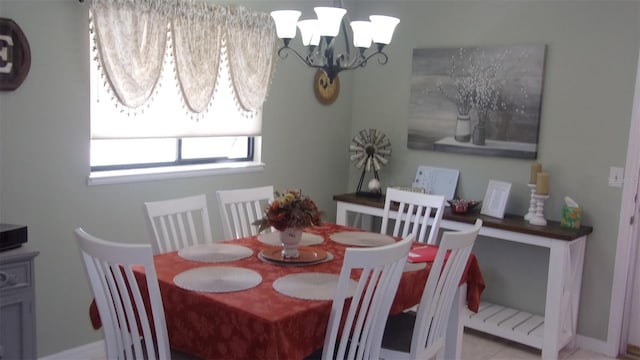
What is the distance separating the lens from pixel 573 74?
3.64m

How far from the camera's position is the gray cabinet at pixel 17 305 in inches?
89.6

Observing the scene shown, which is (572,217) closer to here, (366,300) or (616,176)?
(616,176)

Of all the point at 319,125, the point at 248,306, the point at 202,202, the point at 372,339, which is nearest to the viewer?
the point at 248,306

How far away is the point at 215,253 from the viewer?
8.70 feet

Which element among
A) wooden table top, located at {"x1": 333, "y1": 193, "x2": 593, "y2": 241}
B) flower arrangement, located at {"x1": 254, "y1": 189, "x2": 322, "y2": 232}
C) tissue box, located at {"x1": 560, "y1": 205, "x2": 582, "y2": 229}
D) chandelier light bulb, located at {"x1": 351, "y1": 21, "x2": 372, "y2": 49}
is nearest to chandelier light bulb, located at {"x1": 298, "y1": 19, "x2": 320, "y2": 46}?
chandelier light bulb, located at {"x1": 351, "y1": 21, "x2": 372, "y2": 49}

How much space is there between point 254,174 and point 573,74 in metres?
2.22

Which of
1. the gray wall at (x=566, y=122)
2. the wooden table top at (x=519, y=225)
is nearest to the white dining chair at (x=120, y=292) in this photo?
the wooden table top at (x=519, y=225)

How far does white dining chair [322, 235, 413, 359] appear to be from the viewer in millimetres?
1911

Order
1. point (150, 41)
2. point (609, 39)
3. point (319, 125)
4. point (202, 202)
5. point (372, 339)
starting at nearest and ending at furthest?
point (372, 339) → point (202, 202) → point (150, 41) → point (609, 39) → point (319, 125)

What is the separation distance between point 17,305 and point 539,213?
292cm

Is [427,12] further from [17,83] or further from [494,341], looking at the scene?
[17,83]

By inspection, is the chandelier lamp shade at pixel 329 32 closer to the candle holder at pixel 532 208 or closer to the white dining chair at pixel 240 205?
the white dining chair at pixel 240 205

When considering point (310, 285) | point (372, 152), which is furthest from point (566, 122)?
point (310, 285)

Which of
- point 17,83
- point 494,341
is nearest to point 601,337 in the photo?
point 494,341
